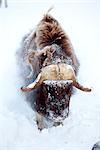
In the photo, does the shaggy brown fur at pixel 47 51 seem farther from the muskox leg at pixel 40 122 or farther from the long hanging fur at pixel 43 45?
the muskox leg at pixel 40 122

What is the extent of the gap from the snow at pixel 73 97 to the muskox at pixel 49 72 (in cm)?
23

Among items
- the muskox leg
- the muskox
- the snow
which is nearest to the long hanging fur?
the muskox

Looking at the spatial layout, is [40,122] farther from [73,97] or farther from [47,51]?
[47,51]

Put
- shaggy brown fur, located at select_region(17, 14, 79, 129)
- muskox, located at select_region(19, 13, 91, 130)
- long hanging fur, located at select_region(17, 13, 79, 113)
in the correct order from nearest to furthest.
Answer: muskox, located at select_region(19, 13, 91, 130) → shaggy brown fur, located at select_region(17, 14, 79, 129) → long hanging fur, located at select_region(17, 13, 79, 113)

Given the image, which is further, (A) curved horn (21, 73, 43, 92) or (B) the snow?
(B) the snow

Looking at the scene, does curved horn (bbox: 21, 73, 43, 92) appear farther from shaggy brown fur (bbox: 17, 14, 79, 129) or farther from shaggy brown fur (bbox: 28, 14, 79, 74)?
shaggy brown fur (bbox: 28, 14, 79, 74)

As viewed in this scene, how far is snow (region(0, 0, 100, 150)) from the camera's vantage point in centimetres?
582

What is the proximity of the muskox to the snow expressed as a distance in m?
0.23

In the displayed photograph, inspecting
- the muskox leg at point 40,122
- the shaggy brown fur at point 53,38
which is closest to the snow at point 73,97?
the muskox leg at point 40,122

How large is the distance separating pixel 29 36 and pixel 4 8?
9.51 feet

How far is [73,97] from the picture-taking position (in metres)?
6.51

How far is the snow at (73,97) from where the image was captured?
582cm

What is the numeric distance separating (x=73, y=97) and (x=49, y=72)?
0.99 m

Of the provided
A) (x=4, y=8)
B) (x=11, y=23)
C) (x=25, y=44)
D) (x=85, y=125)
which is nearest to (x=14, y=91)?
(x=25, y=44)
